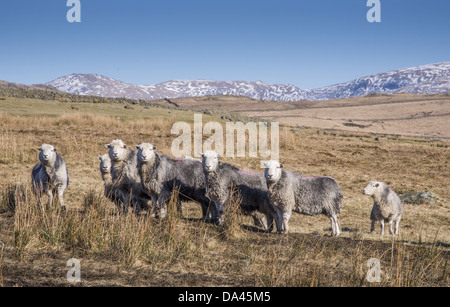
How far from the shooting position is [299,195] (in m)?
8.91

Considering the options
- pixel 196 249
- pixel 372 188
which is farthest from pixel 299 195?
pixel 196 249

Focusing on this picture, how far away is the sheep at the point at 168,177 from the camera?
9.14 metres

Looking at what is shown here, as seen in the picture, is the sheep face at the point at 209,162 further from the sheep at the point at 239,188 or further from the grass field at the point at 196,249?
the grass field at the point at 196,249

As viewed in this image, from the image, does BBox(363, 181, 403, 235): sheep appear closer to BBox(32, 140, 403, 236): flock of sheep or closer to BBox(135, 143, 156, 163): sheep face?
BBox(32, 140, 403, 236): flock of sheep

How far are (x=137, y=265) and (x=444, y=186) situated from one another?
16.0 m

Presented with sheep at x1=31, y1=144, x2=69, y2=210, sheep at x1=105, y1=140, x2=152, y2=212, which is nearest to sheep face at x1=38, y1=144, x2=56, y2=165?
sheep at x1=31, y1=144, x2=69, y2=210

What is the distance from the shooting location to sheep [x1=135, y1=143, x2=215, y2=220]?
914cm

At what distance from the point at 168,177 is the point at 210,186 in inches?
47.0

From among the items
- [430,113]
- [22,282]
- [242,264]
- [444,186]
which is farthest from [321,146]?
[430,113]

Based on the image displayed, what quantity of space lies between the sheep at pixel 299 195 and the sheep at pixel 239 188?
0.44m

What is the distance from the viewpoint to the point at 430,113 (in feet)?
277

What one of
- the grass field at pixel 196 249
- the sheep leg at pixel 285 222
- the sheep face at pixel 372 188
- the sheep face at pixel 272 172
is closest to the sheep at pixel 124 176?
the grass field at pixel 196 249

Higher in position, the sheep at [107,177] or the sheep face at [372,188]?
the sheep at [107,177]

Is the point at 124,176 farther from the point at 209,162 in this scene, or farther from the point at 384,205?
the point at 384,205
